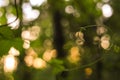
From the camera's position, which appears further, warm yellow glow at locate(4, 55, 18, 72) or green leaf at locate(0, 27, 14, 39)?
warm yellow glow at locate(4, 55, 18, 72)

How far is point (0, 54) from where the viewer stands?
1.67m

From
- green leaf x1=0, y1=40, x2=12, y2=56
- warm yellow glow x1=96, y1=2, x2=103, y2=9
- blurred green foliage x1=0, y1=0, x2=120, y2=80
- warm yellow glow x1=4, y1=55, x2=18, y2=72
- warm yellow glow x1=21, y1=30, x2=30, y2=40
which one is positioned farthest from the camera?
warm yellow glow x1=96, y1=2, x2=103, y2=9

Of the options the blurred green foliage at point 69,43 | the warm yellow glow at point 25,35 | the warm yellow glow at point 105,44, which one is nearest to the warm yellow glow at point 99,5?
the blurred green foliage at point 69,43

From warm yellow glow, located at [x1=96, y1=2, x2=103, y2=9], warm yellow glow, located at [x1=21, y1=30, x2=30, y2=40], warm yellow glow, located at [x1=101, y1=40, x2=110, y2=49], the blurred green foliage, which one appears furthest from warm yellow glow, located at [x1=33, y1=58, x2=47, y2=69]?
warm yellow glow, located at [x1=96, y1=2, x2=103, y2=9]

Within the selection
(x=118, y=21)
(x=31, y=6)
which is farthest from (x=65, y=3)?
(x=118, y=21)

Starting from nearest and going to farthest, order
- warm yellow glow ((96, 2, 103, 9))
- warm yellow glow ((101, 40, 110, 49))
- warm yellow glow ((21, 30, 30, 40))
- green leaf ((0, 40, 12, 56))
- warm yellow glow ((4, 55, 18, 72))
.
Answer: green leaf ((0, 40, 12, 56)) < warm yellow glow ((101, 40, 110, 49)) < warm yellow glow ((21, 30, 30, 40)) < warm yellow glow ((4, 55, 18, 72)) < warm yellow glow ((96, 2, 103, 9))

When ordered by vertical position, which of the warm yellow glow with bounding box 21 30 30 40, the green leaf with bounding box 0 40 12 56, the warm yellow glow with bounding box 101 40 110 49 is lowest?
the warm yellow glow with bounding box 101 40 110 49

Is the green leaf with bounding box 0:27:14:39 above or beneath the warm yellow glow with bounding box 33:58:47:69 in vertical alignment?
above

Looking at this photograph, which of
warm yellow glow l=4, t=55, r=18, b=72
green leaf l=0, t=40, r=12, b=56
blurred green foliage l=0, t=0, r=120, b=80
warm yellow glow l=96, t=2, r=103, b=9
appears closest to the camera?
green leaf l=0, t=40, r=12, b=56

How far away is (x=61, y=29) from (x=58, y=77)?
13.2 feet

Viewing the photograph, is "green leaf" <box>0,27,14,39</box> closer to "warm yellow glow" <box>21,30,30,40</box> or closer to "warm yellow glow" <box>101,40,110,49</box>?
"warm yellow glow" <box>21,30,30,40</box>

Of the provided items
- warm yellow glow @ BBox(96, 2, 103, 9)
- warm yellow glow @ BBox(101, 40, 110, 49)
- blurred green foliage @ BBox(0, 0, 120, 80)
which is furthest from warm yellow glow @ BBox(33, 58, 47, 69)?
warm yellow glow @ BBox(96, 2, 103, 9)

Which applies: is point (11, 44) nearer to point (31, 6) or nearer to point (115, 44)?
point (115, 44)

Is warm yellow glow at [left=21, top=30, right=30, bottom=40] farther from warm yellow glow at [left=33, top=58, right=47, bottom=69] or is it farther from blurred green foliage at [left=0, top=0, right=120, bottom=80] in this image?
warm yellow glow at [left=33, top=58, right=47, bottom=69]
